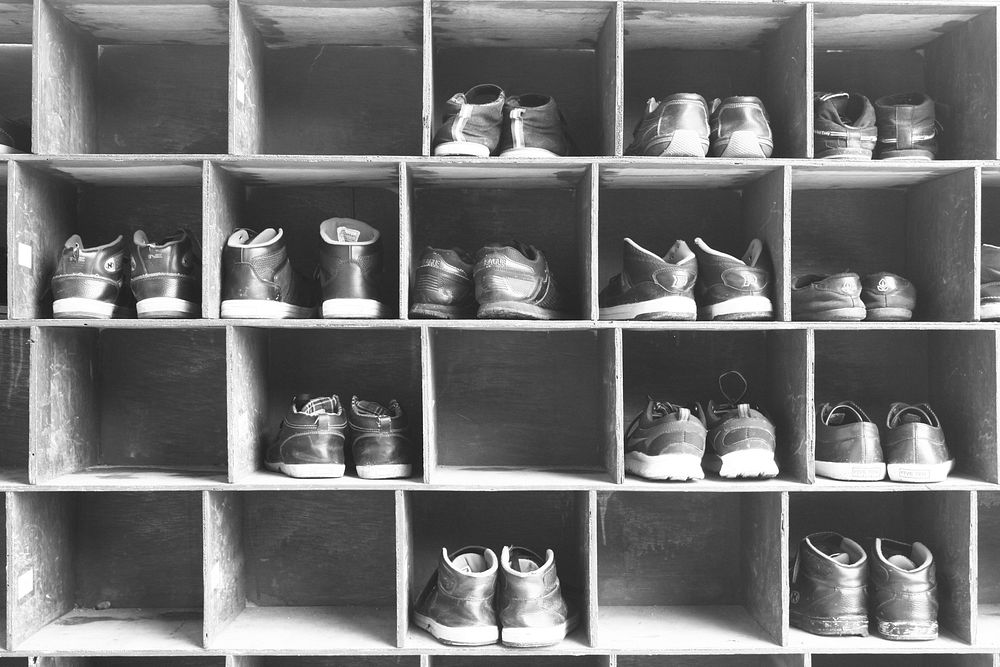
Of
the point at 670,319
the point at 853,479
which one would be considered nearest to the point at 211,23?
the point at 670,319

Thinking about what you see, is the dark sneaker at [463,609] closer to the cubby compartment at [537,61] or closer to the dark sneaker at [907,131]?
the cubby compartment at [537,61]

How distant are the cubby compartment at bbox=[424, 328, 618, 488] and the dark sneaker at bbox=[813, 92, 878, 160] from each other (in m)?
0.98

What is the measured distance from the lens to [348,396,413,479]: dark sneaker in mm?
2418

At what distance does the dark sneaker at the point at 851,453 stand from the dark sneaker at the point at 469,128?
4.60ft

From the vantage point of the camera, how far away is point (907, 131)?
248 centimetres

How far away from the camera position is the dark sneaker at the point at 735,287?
2.37 metres

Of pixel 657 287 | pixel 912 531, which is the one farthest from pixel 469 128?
pixel 912 531

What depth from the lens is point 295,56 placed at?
2.81m

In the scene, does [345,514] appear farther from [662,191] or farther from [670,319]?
[662,191]

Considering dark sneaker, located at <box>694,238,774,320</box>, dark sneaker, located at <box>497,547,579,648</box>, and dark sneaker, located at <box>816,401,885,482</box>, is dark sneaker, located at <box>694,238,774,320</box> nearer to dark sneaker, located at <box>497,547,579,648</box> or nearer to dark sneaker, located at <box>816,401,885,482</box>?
dark sneaker, located at <box>816,401,885,482</box>

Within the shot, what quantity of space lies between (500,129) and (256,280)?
896 millimetres

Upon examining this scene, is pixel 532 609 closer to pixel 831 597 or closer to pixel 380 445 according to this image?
pixel 380 445

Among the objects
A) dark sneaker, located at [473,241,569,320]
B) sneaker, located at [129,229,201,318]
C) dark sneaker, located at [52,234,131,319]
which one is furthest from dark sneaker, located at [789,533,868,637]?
dark sneaker, located at [52,234,131,319]

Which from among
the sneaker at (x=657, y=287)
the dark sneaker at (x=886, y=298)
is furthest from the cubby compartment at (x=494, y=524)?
the dark sneaker at (x=886, y=298)
